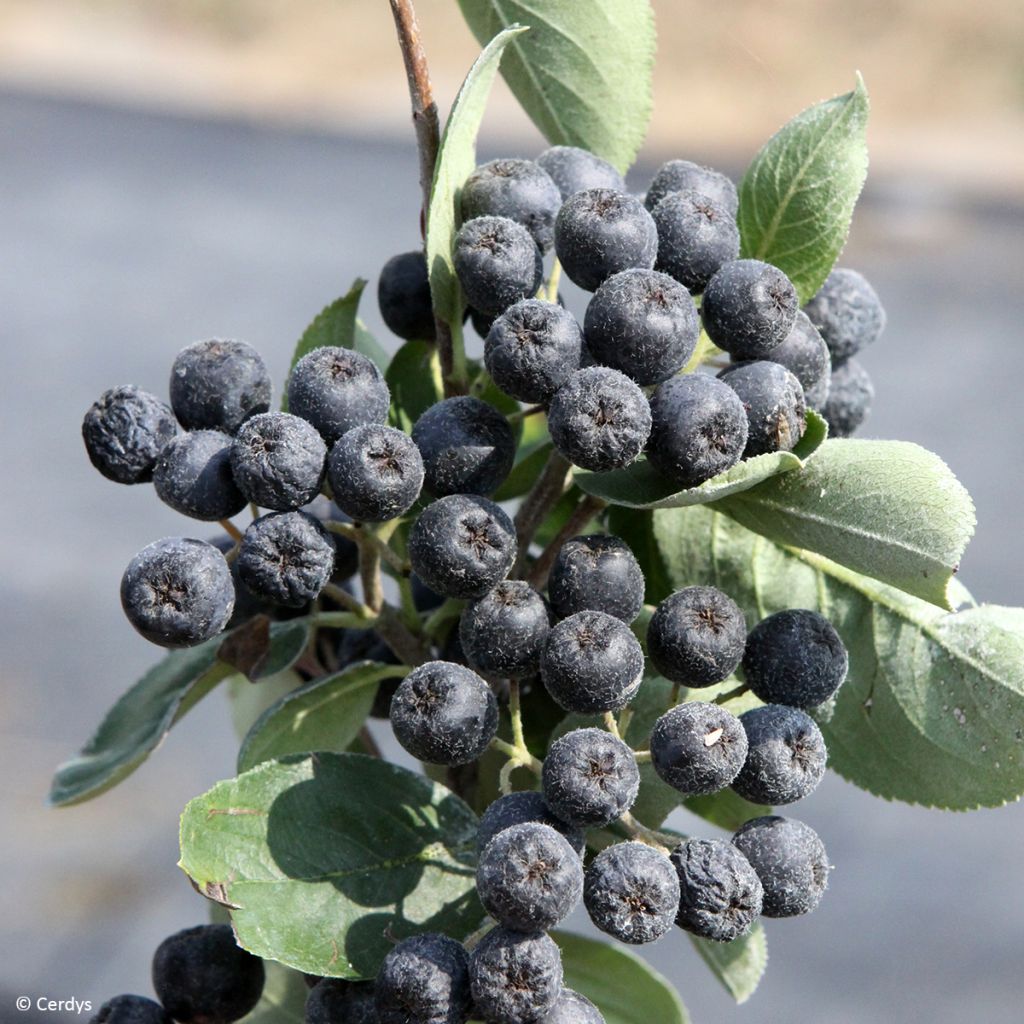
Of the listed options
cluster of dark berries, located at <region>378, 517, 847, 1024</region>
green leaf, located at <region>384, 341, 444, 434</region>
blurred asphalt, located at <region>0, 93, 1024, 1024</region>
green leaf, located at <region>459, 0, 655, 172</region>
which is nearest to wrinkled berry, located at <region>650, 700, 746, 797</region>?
cluster of dark berries, located at <region>378, 517, 847, 1024</region>

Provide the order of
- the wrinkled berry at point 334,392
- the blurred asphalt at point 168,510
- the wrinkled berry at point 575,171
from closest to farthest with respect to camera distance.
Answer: the wrinkled berry at point 334,392 → the wrinkled berry at point 575,171 → the blurred asphalt at point 168,510

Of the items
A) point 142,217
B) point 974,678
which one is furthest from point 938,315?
point 974,678

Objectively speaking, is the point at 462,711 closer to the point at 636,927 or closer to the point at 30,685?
the point at 636,927

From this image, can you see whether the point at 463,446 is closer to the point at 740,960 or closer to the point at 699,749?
the point at 699,749

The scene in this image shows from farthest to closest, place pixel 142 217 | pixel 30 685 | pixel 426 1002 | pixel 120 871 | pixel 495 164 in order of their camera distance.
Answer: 1. pixel 142 217
2. pixel 30 685
3. pixel 120 871
4. pixel 495 164
5. pixel 426 1002

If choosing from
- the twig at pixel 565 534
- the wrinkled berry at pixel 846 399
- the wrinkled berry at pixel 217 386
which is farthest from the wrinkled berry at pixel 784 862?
the wrinkled berry at pixel 217 386

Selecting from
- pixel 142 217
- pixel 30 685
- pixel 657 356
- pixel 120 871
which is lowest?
pixel 120 871

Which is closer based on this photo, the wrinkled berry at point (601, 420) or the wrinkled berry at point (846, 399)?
the wrinkled berry at point (601, 420)

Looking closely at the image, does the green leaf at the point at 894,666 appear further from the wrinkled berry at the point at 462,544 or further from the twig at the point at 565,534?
the wrinkled berry at the point at 462,544
